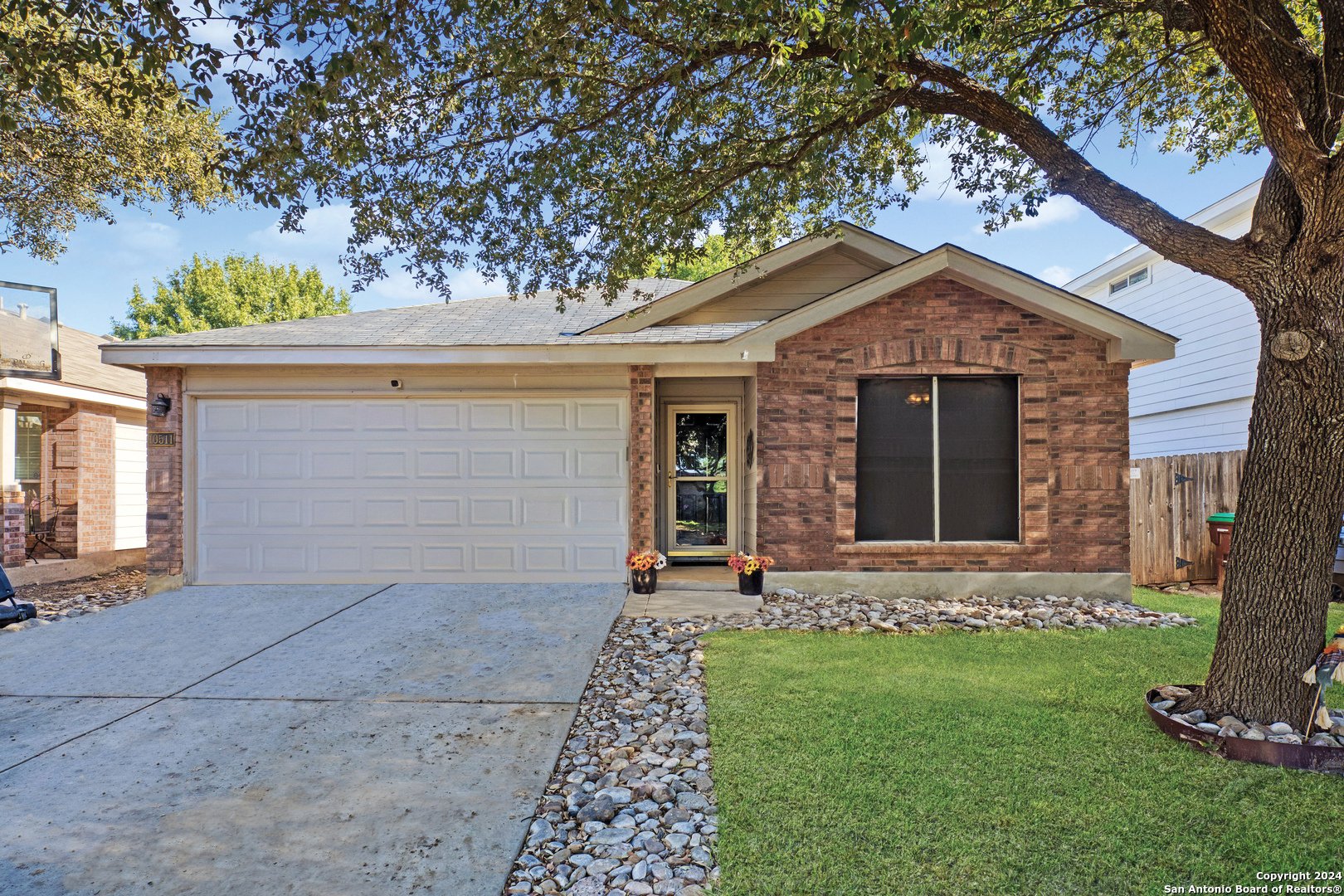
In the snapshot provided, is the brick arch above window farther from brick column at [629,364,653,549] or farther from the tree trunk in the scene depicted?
the tree trunk

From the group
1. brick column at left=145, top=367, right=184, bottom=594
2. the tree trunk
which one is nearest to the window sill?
the tree trunk

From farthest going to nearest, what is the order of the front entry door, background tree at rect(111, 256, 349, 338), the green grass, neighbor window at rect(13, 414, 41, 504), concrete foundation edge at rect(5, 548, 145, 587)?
background tree at rect(111, 256, 349, 338) → neighbor window at rect(13, 414, 41, 504) → the front entry door → concrete foundation edge at rect(5, 548, 145, 587) → the green grass

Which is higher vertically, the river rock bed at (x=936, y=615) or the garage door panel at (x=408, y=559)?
the garage door panel at (x=408, y=559)

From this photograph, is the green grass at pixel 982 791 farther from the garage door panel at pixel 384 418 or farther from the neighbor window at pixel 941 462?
the garage door panel at pixel 384 418

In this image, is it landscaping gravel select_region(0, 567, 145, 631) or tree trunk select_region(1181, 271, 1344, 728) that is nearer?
tree trunk select_region(1181, 271, 1344, 728)

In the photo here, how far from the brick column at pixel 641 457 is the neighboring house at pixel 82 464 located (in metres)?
7.94

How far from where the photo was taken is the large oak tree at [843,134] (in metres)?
3.72

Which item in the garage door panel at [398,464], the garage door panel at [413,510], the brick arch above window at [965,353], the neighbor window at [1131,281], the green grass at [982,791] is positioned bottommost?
the green grass at [982,791]

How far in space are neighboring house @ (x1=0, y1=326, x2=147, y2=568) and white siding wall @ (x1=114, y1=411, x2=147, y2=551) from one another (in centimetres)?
1

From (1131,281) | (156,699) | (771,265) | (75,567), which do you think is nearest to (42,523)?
(75,567)

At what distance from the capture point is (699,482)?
9562 millimetres

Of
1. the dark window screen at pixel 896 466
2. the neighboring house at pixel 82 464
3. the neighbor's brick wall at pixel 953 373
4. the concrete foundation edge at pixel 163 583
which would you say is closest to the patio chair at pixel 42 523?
the neighboring house at pixel 82 464

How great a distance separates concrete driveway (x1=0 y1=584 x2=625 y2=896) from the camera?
2682 millimetres

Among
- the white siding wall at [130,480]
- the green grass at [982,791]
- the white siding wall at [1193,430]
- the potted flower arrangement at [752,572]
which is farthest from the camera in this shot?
the white siding wall at [1193,430]
